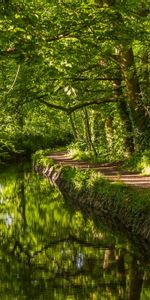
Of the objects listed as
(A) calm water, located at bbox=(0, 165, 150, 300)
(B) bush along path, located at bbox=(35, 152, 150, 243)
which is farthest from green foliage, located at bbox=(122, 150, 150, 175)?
(A) calm water, located at bbox=(0, 165, 150, 300)

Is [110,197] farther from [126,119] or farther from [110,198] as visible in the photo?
[126,119]

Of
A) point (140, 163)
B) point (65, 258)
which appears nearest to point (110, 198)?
point (65, 258)

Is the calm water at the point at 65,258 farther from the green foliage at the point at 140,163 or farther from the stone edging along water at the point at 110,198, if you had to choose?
the green foliage at the point at 140,163

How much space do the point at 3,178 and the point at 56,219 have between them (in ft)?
45.4

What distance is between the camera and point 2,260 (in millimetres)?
13719

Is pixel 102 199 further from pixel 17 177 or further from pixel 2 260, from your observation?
pixel 17 177

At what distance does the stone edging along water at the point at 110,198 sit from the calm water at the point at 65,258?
1.53ft

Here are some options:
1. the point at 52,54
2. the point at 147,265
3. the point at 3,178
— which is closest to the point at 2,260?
the point at 147,265

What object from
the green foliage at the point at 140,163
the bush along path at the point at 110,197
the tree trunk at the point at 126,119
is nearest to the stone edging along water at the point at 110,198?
the bush along path at the point at 110,197

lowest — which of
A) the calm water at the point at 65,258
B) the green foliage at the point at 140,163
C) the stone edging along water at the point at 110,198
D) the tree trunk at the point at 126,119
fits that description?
the calm water at the point at 65,258

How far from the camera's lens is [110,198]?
1677 centimetres

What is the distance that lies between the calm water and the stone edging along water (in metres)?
0.47

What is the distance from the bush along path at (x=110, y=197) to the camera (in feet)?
45.8

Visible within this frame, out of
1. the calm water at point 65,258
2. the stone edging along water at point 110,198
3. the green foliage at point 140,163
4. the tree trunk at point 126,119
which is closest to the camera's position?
the calm water at point 65,258
